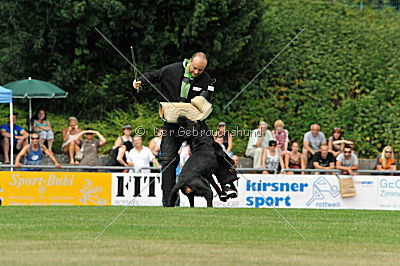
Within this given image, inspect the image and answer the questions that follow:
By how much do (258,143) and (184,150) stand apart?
7.49 ft

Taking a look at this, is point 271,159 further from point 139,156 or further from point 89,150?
point 89,150

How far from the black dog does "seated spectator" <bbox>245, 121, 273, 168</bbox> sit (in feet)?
25.7

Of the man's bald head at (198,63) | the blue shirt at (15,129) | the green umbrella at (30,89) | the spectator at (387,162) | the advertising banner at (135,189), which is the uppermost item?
the man's bald head at (198,63)

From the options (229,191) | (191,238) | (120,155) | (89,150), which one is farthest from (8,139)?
(191,238)

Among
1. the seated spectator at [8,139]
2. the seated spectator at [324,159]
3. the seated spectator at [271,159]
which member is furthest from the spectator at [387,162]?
the seated spectator at [8,139]

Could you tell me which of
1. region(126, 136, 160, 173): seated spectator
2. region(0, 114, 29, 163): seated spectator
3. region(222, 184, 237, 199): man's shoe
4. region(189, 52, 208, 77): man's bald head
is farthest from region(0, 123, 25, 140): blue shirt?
region(189, 52, 208, 77): man's bald head

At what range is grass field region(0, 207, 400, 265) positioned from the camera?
7332 mm

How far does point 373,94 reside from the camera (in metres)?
25.3

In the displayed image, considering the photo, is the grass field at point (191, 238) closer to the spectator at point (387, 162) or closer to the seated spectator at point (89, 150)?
the seated spectator at point (89, 150)

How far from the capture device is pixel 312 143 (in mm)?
20844

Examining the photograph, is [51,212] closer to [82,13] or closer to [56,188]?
[56,188]

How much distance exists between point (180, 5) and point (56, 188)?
713 cm

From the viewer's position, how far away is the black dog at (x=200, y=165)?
1188cm

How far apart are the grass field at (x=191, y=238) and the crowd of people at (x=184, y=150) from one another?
297 inches
